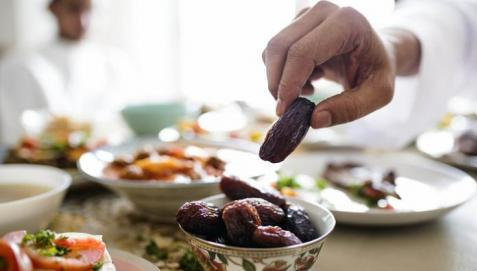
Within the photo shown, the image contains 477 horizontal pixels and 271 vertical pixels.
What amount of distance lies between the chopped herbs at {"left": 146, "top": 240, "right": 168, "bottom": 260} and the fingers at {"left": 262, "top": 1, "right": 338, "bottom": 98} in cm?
31

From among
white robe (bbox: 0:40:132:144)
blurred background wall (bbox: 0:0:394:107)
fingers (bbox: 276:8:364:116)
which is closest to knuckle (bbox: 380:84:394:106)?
fingers (bbox: 276:8:364:116)

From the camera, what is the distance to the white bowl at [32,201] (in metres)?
0.71

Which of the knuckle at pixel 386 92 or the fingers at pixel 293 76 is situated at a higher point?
the fingers at pixel 293 76

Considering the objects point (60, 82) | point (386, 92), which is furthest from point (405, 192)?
point (60, 82)

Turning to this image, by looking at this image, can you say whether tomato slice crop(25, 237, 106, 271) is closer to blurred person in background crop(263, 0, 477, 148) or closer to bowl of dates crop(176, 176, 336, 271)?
bowl of dates crop(176, 176, 336, 271)

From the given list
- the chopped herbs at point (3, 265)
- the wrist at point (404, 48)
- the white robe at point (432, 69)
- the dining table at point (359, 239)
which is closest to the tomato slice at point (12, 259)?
the chopped herbs at point (3, 265)

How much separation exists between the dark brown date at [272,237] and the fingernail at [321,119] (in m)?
0.18

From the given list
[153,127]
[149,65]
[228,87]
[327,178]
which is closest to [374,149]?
[327,178]

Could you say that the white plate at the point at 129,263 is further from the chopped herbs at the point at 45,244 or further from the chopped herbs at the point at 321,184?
the chopped herbs at the point at 321,184

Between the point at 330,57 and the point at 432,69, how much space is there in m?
0.46

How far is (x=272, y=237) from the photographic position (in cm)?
56

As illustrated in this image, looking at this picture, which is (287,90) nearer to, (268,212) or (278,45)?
(278,45)

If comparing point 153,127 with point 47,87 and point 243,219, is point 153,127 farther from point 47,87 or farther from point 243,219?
point 47,87

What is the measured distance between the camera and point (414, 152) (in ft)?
4.67
